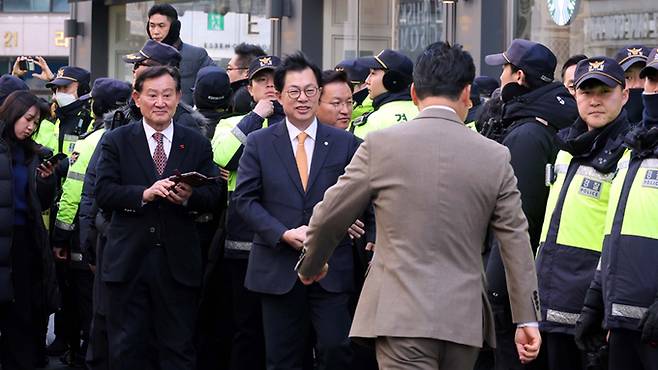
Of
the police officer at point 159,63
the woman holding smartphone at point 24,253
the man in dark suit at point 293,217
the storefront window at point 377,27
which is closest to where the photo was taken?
the man in dark suit at point 293,217

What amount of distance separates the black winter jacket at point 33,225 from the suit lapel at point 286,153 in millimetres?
2310

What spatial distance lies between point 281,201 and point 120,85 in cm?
319

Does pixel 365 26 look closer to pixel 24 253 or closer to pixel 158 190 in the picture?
pixel 24 253

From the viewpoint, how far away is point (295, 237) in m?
7.27

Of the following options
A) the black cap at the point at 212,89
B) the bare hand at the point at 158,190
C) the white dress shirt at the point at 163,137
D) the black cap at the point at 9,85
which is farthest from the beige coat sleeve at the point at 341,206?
the black cap at the point at 9,85

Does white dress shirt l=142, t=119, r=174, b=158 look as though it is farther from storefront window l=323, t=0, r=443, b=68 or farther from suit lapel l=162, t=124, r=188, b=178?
storefront window l=323, t=0, r=443, b=68

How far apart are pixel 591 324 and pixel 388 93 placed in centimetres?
349

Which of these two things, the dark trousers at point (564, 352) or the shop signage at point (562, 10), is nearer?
the dark trousers at point (564, 352)

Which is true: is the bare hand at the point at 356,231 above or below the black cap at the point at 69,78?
below

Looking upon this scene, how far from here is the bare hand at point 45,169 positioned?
9906 millimetres

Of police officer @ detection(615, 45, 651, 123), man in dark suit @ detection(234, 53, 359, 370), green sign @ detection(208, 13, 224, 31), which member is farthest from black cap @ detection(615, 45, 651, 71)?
green sign @ detection(208, 13, 224, 31)

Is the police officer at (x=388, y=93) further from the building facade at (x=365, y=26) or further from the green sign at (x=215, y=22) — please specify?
the green sign at (x=215, y=22)

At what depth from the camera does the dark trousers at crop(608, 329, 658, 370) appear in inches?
238

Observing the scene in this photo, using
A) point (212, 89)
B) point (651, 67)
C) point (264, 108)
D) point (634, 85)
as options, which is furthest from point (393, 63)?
point (651, 67)
